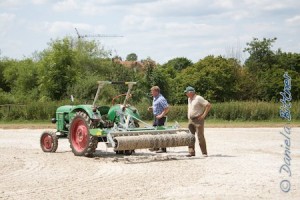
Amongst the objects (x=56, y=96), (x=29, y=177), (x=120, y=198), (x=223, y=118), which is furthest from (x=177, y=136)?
(x=56, y=96)

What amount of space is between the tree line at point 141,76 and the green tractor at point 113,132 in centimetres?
2623

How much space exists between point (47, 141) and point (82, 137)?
67.0 inches

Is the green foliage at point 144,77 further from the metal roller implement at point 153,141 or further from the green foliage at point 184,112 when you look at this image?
the metal roller implement at point 153,141

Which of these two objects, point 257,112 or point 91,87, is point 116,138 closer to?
point 257,112

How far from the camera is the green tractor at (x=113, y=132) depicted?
46.8 feet

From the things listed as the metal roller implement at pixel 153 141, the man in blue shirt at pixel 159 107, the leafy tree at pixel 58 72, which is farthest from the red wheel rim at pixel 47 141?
the leafy tree at pixel 58 72

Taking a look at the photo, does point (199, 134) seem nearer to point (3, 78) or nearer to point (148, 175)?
point (148, 175)

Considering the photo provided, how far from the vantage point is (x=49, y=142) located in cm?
1673

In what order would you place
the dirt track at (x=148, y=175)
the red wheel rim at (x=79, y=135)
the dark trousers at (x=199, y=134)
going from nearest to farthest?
the dirt track at (x=148, y=175) → the dark trousers at (x=199, y=134) → the red wheel rim at (x=79, y=135)

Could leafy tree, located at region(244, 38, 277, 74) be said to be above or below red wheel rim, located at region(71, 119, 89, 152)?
above

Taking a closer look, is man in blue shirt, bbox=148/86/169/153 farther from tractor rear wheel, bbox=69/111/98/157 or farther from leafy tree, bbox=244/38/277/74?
leafy tree, bbox=244/38/277/74

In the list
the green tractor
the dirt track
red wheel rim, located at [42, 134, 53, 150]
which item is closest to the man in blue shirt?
the green tractor

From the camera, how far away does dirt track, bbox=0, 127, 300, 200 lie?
9547 mm

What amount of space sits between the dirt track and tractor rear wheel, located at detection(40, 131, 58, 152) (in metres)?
0.25
